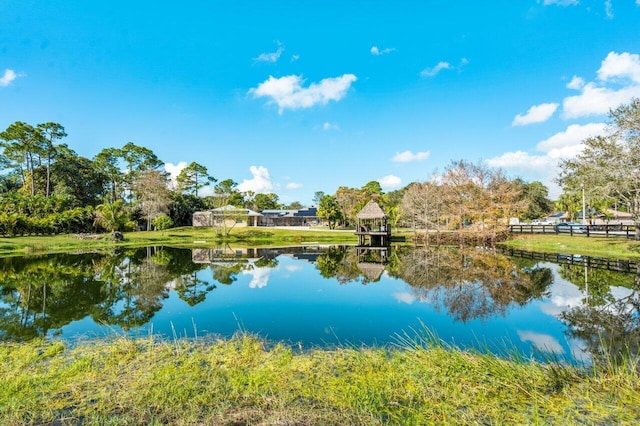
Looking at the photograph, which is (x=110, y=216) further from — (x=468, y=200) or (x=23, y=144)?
(x=468, y=200)

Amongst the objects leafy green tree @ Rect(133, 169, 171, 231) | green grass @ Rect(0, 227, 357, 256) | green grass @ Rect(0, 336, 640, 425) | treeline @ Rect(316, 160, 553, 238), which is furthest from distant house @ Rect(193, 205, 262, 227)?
green grass @ Rect(0, 336, 640, 425)

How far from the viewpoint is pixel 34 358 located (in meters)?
5.30

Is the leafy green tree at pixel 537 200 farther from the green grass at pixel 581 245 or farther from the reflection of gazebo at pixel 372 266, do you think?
the reflection of gazebo at pixel 372 266

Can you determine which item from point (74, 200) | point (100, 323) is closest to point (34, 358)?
point (100, 323)

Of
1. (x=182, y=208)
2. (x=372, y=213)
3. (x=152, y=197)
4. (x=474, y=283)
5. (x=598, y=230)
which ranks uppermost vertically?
(x=152, y=197)

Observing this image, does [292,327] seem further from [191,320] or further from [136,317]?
[136,317]

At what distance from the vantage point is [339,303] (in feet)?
33.1

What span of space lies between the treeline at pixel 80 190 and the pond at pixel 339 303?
16.4 metres

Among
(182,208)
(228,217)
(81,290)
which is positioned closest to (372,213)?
(228,217)

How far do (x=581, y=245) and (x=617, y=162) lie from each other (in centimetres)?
556

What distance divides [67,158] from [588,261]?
5461cm

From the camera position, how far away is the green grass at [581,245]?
60.9ft

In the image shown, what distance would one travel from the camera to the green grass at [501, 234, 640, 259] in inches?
731

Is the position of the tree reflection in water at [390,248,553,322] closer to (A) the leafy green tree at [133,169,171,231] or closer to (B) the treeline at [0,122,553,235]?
(B) the treeline at [0,122,553,235]
